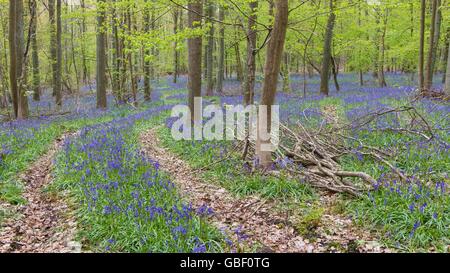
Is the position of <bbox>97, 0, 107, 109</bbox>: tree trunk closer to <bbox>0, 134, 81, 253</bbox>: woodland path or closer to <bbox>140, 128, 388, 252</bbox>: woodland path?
<bbox>0, 134, 81, 253</bbox>: woodland path

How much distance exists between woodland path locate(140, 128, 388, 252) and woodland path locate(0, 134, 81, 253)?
2211 mm

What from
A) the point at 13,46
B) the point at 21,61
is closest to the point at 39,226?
the point at 13,46

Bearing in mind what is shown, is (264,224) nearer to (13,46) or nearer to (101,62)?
(13,46)

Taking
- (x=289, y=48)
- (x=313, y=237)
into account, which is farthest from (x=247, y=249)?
(x=289, y=48)

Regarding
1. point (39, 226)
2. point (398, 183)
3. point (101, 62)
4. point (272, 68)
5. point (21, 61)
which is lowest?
point (39, 226)

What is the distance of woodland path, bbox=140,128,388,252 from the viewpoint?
4.93 m

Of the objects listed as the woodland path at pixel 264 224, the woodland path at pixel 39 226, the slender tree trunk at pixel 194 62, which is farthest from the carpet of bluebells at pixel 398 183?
the woodland path at pixel 39 226

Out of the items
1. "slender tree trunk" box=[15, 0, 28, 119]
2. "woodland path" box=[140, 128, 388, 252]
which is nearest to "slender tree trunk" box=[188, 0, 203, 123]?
"woodland path" box=[140, 128, 388, 252]

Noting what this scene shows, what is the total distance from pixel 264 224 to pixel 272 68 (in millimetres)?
3246

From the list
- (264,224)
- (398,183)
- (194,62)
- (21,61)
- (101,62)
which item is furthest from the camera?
(101,62)

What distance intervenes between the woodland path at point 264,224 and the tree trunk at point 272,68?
4.12 ft

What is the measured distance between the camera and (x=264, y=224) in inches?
224
